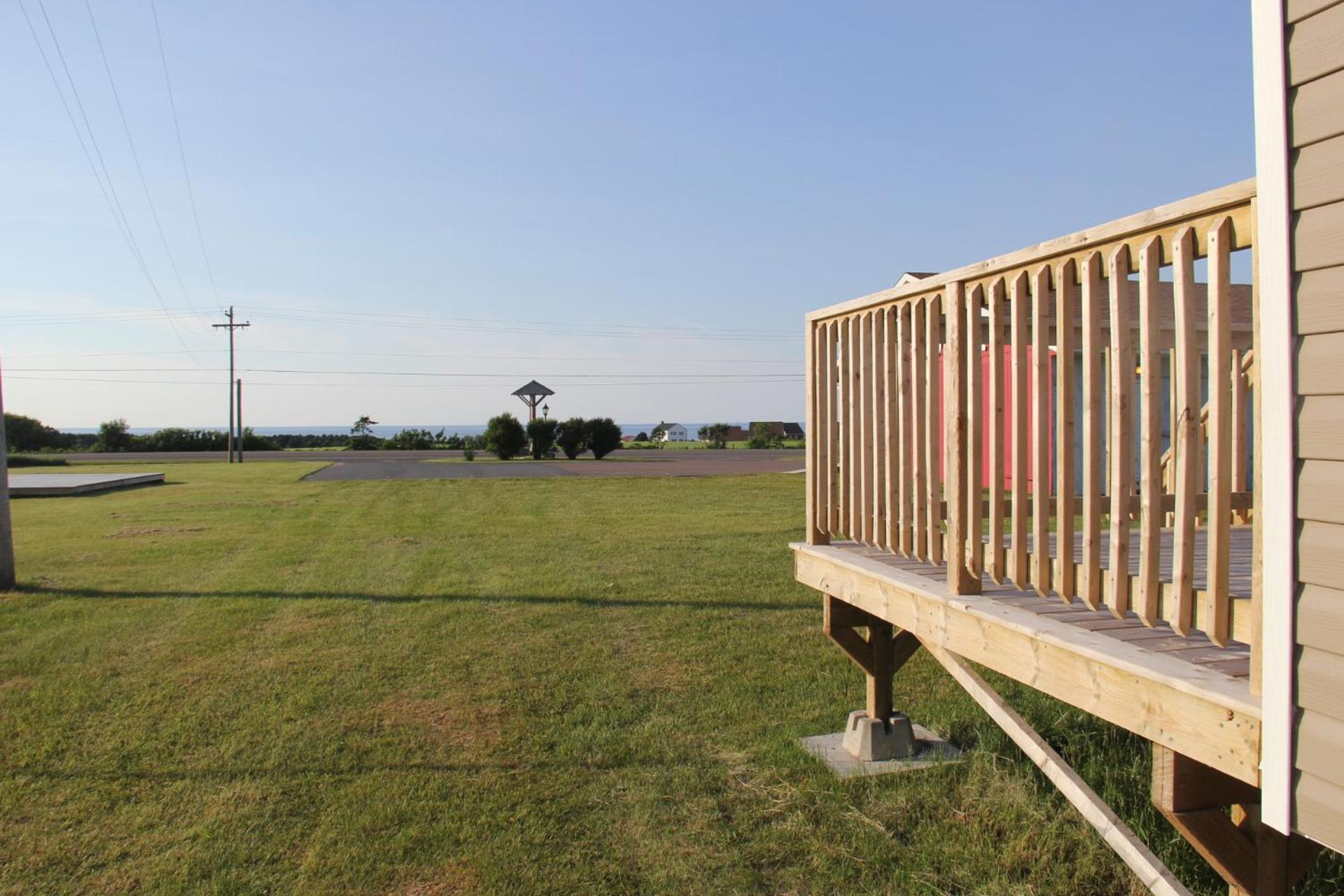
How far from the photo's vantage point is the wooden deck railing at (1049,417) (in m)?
2.09

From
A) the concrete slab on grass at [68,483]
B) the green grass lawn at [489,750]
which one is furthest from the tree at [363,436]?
the green grass lawn at [489,750]

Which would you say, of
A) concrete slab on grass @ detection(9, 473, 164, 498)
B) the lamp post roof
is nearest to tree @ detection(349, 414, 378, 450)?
the lamp post roof

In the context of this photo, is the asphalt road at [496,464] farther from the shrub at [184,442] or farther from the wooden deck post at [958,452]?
the wooden deck post at [958,452]

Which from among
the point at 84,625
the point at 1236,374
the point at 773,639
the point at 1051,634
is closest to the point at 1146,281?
the point at 1051,634

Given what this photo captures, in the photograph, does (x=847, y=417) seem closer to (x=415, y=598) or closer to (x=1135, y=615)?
(x=1135, y=615)

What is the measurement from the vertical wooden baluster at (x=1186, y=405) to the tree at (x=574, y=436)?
32.0 m

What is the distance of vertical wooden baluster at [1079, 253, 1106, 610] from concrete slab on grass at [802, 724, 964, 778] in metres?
1.78

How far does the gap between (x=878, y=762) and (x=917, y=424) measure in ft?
5.35

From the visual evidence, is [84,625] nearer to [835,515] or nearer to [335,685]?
[335,685]

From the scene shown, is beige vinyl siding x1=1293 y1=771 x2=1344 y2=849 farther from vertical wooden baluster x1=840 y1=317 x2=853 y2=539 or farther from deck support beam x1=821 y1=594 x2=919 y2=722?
deck support beam x1=821 y1=594 x2=919 y2=722

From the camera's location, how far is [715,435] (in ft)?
180

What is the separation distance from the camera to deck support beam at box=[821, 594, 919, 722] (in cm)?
421

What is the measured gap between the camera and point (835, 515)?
4.12 metres

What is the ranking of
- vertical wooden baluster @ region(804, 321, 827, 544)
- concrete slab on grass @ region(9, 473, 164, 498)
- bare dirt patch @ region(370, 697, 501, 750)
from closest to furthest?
1. vertical wooden baluster @ region(804, 321, 827, 544)
2. bare dirt patch @ region(370, 697, 501, 750)
3. concrete slab on grass @ region(9, 473, 164, 498)
